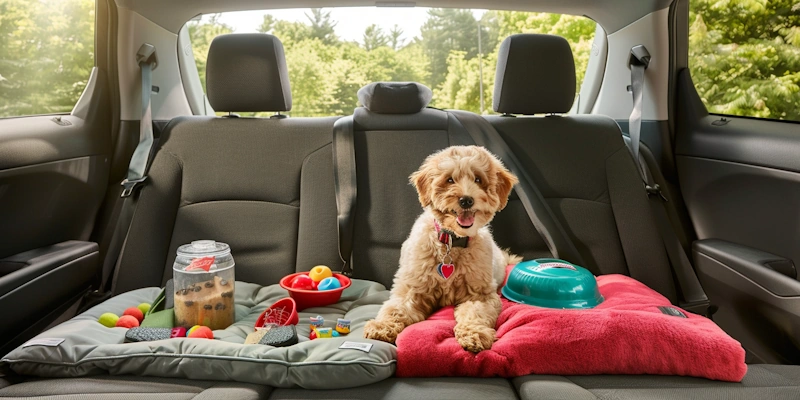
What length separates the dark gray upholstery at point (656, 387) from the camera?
1826mm

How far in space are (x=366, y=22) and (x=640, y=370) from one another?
6.48 m

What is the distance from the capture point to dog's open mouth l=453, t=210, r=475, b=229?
2.45m

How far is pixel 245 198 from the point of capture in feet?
10.6

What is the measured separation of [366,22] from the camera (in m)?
7.58

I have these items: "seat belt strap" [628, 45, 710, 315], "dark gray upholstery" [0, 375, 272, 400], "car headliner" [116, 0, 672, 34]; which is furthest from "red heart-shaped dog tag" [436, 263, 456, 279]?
"car headliner" [116, 0, 672, 34]

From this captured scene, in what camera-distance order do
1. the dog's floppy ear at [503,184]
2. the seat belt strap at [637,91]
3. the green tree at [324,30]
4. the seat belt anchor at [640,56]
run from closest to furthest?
the dog's floppy ear at [503,184], the seat belt strap at [637,91], the seat belt anchor at [640,56], the green tree at [324,30]

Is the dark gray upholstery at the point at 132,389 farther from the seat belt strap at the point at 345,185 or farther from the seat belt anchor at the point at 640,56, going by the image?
the seat belt anchor at the point at 640,56

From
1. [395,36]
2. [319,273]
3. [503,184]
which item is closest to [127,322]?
[319,273]

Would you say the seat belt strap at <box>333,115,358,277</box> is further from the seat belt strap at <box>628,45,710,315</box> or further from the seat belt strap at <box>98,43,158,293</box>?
the seat belt strap at <box>628,45,710,315</box>

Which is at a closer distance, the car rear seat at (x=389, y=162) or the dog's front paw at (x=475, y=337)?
the dog's front paw at (x=475, y=337)

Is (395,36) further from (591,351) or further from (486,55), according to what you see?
(591,351)

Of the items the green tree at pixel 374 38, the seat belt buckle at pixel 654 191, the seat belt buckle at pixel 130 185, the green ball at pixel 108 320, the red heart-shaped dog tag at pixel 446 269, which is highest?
the green tree at pixel 374 38

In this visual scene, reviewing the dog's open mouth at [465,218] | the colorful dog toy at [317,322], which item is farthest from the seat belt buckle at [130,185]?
the dog's open mouth at [465,218]

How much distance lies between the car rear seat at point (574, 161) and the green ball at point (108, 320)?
6.62ft
